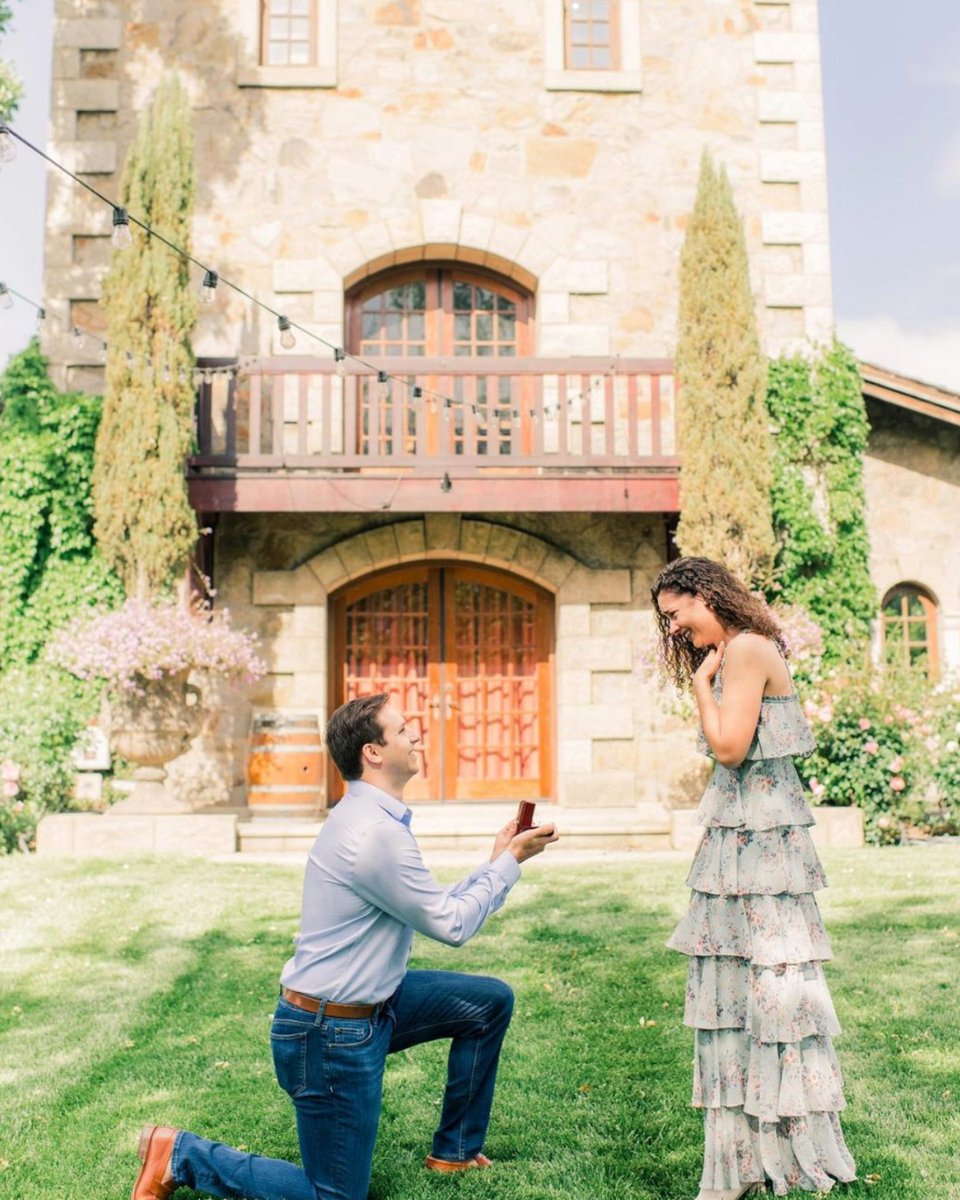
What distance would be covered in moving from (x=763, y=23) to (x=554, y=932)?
9.25 m

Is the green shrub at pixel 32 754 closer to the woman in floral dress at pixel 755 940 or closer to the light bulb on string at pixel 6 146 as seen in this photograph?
the light bulb on string at pixel 6 146

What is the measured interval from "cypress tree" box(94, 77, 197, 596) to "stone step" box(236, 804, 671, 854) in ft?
6.88

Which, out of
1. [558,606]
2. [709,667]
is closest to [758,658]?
[709,667]

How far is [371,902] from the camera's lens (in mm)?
2846

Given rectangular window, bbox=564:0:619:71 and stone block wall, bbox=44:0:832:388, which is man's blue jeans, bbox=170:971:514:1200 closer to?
stone block wall, bbox=44:0:832:388

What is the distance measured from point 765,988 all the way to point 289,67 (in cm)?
1036

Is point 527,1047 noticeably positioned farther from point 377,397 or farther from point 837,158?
point 837,158

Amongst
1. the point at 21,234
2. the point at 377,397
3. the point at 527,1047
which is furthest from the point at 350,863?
the point at 21,234

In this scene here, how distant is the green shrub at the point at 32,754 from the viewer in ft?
29.6

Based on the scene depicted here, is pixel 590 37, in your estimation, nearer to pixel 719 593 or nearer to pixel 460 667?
pixel 460 667

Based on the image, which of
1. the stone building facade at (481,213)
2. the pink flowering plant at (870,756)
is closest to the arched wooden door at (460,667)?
the stone building facade at (481,213)

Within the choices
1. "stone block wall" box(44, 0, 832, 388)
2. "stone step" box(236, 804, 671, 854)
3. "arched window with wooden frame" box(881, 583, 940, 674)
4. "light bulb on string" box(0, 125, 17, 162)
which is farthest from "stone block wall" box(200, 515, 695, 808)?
"light bulb on string" box(0, 125, 17, 162)

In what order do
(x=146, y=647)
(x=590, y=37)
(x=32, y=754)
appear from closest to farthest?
(x=146, y=647) < (x=32, y=754) < (x=590, y=37)

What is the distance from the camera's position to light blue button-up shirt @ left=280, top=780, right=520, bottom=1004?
2787mm
